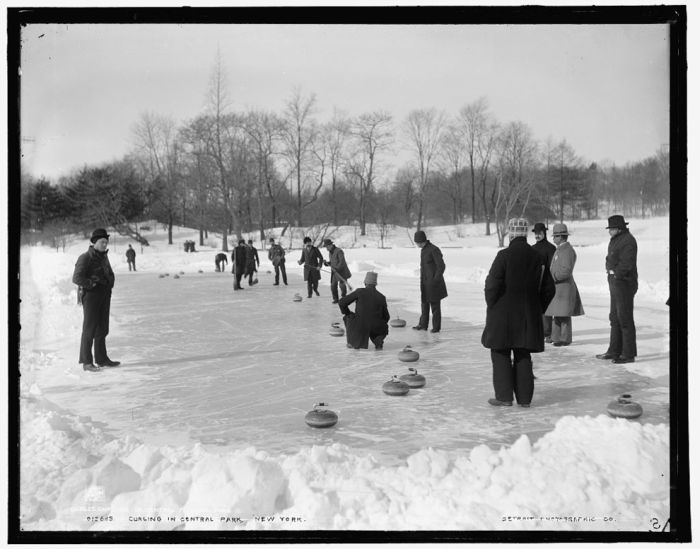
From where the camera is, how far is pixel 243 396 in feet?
18.8

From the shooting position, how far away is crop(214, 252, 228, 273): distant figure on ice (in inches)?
943

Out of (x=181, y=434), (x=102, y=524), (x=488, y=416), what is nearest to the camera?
(x=102, y=524)

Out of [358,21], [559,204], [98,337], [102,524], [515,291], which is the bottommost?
[102,524]

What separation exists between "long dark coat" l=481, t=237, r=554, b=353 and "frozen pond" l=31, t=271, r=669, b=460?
26.3 inches

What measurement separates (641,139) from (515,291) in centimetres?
159

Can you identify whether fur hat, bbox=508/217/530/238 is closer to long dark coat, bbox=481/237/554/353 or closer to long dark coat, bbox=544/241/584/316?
Answer: long dark coat, bbox=481/237/554/353

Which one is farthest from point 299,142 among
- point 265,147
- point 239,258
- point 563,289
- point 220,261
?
point 220,261

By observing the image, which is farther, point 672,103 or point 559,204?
point 559,204

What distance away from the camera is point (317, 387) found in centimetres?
605

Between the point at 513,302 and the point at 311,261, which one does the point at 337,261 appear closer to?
the point at 311,261

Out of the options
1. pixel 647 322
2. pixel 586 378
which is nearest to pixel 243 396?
pixel 586 378

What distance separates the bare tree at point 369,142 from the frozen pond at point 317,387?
2371 millimetres

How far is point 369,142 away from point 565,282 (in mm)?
3629

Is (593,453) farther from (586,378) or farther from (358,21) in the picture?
(358,21)
